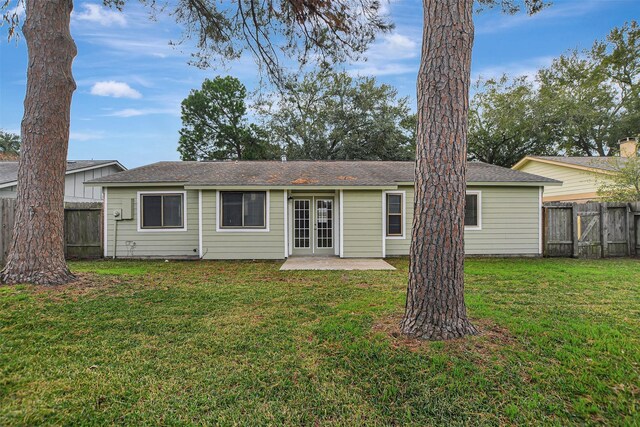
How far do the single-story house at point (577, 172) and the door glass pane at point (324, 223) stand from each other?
10.1 metres

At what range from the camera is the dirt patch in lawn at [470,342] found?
2.83 metres

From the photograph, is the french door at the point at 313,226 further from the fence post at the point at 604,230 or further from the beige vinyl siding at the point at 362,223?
the fence post at the point at 604,230

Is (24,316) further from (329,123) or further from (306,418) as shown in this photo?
(329,123)

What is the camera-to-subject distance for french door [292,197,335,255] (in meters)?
9.82

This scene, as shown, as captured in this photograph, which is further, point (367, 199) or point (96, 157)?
point (96, 157)

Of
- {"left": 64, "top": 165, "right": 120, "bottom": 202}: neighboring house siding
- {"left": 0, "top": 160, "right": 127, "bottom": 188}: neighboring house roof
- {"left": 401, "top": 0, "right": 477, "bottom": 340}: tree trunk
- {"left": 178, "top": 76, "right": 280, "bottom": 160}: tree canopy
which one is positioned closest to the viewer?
{"left": 401, "top": 0, "right": 477, "bottom": 340}: tree trunk

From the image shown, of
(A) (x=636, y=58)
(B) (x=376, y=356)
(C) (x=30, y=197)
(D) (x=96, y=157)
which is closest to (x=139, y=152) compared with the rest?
(D) (x=96, y=157)

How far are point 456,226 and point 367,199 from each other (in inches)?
242

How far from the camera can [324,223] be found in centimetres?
989

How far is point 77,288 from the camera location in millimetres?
5004

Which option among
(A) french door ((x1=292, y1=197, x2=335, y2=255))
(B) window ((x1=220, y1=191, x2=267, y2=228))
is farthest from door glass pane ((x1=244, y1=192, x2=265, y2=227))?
(A) french door ((x1=292, y1=197, x2=335, y2=255))

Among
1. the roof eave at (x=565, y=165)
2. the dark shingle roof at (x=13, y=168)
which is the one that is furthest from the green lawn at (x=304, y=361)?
the dark shingle roof at (x=13, y=168)

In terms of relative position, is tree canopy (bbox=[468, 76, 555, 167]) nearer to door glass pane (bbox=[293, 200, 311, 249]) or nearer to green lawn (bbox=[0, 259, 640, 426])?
door glass pane (bbox=[293, 200, 311, 249])

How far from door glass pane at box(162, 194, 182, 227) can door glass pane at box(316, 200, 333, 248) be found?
13.7 feet
